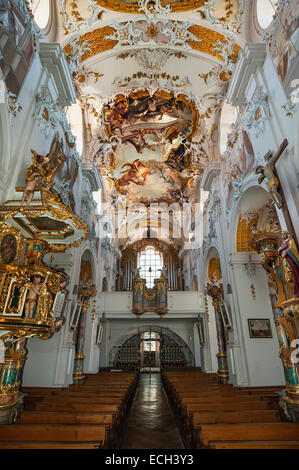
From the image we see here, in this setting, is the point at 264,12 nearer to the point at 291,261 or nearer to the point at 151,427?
the point at 291,261

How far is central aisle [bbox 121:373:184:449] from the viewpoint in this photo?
505cm

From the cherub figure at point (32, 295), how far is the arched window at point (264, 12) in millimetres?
8571

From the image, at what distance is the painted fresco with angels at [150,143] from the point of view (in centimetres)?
1183

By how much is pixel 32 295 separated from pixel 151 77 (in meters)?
9.84

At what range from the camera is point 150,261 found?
77.3 ft

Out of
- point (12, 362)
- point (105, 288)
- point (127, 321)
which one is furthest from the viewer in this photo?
point (127, 321)

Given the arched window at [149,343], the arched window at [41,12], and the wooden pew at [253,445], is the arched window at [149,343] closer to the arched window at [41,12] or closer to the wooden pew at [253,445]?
the wooden pew at [253,445]

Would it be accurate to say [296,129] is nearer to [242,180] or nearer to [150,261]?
[242,180]

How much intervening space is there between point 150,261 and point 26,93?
61.4 feet

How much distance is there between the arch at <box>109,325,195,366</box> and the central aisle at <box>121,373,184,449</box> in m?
7.49

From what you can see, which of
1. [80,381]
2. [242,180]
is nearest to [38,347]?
[80,381]

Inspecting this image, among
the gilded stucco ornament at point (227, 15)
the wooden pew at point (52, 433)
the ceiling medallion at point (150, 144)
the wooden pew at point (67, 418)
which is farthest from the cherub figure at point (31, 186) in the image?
the ceiling medallion at point (150, 144)

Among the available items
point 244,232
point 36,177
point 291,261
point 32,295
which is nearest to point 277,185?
point 291,261

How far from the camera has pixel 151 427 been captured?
6188mm
